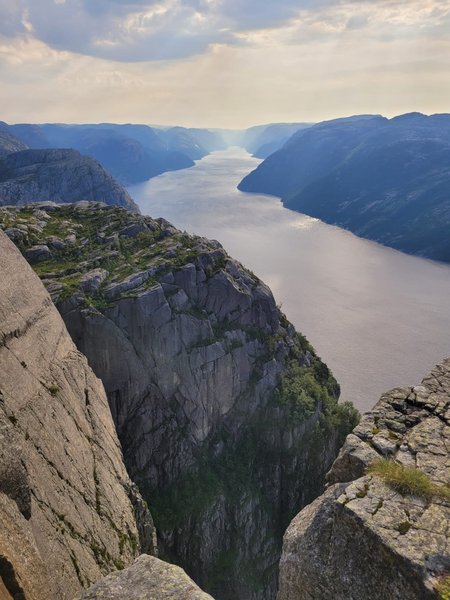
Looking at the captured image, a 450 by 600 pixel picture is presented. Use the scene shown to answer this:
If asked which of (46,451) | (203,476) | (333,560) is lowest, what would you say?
(203,476)

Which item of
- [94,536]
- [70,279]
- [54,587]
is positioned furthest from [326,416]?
[54,587]

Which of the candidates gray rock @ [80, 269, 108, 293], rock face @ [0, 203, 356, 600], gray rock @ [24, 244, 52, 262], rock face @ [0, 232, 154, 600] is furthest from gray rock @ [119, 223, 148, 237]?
rock face @ [0, 232, 154, 600]

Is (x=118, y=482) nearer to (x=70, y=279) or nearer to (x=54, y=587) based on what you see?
(x=54, y=587)

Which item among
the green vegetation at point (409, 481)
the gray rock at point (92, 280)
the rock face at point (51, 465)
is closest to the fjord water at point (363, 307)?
the gray rock at point (92, 280)

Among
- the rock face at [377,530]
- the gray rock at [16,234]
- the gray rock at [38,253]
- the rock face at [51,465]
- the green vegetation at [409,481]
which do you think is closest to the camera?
the rock face at [377,530]

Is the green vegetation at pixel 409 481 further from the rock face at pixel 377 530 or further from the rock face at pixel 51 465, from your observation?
the rock face at pixel 51 465

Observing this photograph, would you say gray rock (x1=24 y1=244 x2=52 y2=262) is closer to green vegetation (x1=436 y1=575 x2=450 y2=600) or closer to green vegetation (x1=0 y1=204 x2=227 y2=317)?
green vegetation (x1=0 y1=204 x2=227 y2=317)

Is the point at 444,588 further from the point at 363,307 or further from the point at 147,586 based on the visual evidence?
the point at 363,307
